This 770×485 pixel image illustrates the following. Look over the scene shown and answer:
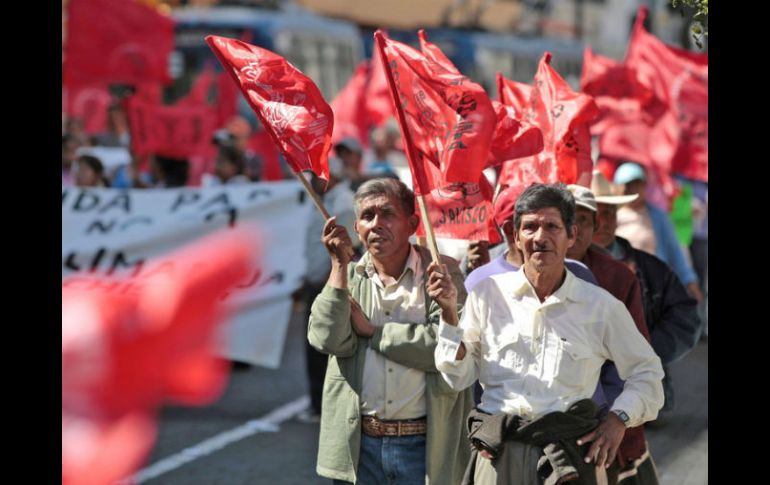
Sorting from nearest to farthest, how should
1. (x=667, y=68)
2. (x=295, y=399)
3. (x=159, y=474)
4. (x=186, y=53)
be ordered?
(x=159, y=474) < (x=295, y=399) < (x=667, y=68) < (x=186, y=53)

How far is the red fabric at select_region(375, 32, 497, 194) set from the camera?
483 cm

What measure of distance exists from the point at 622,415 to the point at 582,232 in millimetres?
1181

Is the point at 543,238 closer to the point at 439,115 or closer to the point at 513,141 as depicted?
the point at 439,115

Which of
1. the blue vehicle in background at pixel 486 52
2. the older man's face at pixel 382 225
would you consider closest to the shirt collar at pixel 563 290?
the older man's face at pixel 382 225

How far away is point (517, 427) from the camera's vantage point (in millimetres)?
4090

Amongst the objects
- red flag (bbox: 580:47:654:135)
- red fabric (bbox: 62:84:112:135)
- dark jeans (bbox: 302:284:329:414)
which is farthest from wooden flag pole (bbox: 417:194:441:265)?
red fabric (bbox: 62:84:112:135)

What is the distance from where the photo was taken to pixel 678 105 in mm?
10312

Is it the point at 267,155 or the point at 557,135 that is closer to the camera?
the point at 557,135

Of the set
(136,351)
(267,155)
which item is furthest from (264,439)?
(267,155)

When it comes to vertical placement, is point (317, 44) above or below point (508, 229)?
above

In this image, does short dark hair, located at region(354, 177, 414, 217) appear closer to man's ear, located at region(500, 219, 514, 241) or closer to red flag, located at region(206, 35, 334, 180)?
red flag, located at region(206, 35, 334, 180)

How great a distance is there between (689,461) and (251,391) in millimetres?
3497
